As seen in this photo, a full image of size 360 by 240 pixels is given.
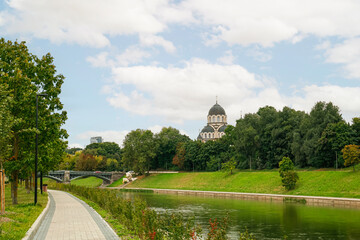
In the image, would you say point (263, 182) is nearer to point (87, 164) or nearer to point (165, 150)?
point (165, 150)

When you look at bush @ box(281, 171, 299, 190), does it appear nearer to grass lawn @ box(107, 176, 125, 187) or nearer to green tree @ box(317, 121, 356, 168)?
green tree @ box(317, 121, 356, 168)

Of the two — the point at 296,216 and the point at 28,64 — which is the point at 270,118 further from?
the point at 28,64

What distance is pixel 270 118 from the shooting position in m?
75.5

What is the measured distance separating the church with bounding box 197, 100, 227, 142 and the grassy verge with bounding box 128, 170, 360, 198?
6051 centimetres

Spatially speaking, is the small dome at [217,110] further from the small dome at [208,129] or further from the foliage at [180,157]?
the foliage at [180,157]

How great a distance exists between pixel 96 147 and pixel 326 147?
371 feet

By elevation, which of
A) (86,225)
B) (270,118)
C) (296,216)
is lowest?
(296,216)

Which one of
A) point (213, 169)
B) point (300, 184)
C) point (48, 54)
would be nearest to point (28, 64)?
point (48, 54)

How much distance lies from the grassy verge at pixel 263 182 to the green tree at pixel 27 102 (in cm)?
3330

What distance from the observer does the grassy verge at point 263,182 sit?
46.1 metres

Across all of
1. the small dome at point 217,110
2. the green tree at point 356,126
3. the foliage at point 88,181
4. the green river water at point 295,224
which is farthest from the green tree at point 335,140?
the small dome at point 217,110

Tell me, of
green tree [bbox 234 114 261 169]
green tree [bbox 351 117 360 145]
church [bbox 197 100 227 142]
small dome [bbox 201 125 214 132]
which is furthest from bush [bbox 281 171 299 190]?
small dome [bbox 201 125 214 132]

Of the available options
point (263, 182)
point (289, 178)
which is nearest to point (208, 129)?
point (263, 182)

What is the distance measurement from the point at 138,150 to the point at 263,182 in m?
41.9
